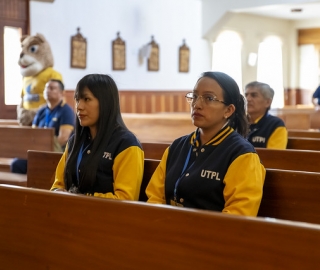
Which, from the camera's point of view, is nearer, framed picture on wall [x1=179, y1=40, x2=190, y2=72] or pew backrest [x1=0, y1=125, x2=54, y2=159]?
pew backrest [x1=0, y1=125, x2=54, y2=159]

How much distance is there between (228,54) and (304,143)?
30.5 ft

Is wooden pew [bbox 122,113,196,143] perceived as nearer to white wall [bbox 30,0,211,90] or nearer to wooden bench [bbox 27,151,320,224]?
white wall [bbox 30,0,211,90]

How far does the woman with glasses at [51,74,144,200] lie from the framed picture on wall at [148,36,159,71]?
27.0 feet

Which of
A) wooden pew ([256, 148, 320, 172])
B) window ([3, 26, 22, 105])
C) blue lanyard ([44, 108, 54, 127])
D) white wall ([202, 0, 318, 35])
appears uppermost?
white wall ([202, 0, 318, 35])

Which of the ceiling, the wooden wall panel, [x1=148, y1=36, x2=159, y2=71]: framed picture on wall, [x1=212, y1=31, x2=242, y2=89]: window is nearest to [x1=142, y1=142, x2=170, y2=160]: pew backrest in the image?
the wooden wall panel

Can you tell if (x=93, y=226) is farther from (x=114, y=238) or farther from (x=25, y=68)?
(x=25, y=68)

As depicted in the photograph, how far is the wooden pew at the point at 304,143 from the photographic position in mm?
4035

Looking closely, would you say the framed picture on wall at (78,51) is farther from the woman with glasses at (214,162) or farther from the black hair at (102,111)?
the woman with glasses at (214,162)

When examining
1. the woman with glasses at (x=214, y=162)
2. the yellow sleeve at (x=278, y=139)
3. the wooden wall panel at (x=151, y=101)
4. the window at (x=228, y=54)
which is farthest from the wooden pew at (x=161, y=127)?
the window at (x=228, y=54)

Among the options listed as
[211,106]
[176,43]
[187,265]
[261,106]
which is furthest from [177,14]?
[187,265]

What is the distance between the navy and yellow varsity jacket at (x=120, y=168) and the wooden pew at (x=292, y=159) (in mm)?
993

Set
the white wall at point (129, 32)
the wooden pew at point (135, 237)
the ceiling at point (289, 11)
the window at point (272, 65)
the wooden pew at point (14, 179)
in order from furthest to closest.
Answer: the window at point (272, 65)
the ceiling at point (289, 11)
the white wall at point (129, 32)
the wooden pew at point (14, 179)
the wooden pew at point (135, 237)

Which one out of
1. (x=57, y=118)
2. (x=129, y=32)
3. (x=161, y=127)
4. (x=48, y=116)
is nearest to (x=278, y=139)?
(x=57, y=118)

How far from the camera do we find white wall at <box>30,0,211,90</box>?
358 inches
